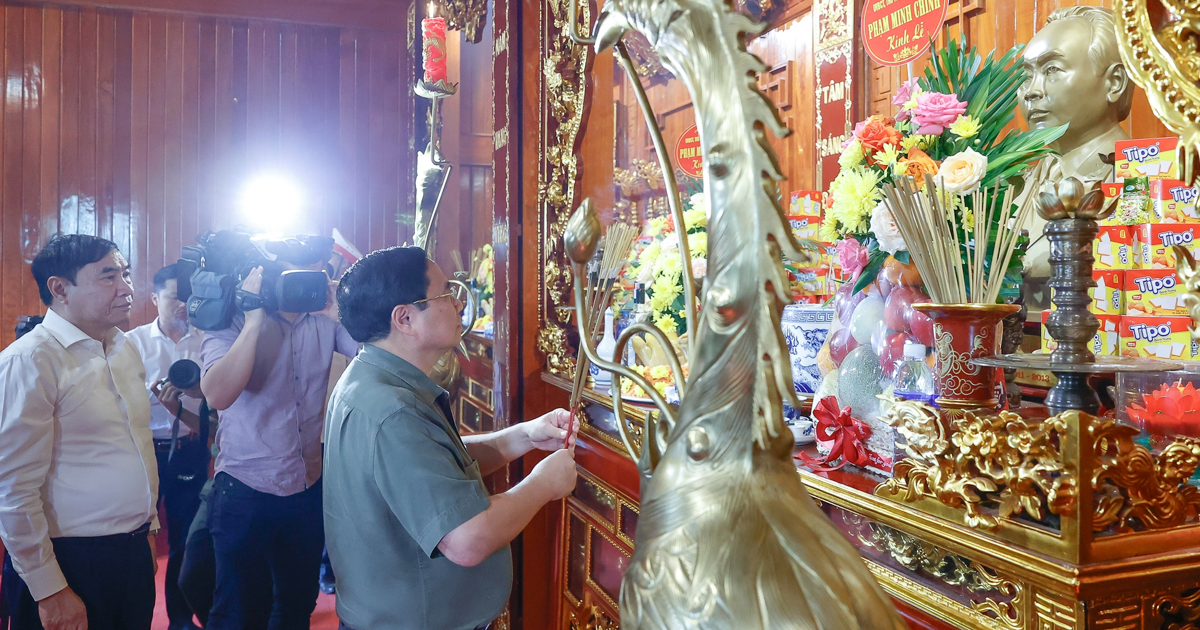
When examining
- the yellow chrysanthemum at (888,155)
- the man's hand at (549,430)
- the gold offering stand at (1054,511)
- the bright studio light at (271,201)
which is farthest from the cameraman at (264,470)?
the bright studio light at (271,201)

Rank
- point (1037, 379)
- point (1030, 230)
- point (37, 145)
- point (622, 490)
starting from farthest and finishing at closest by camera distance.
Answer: point (37, 145) → point (622, 490) → point (1030, 230) → point (1037, 379)

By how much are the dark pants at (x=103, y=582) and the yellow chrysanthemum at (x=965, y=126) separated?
2019 millimetres

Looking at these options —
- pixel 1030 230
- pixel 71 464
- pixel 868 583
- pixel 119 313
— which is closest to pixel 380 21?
pixel 119 313

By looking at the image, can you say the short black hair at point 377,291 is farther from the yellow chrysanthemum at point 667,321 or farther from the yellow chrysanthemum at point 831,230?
the yellow chrysanthemum at point 831,230

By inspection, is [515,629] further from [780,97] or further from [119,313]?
[780,97]

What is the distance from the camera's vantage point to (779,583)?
0.34 m

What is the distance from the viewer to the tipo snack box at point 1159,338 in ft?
3.16

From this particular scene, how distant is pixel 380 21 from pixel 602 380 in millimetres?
3410

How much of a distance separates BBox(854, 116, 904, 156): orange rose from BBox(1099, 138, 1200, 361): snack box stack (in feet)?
0.88

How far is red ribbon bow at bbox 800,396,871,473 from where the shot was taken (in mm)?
987

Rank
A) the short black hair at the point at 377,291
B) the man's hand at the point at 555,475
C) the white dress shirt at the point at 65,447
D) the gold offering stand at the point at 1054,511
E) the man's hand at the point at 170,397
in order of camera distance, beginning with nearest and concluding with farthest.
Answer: the gold offering stand at the point at 1054,511, the man's hand at the point at 555,475, the short black hair at the point at 377,291, the white dress shirt at the point at 65,447, the man's hand at the point at 170,397

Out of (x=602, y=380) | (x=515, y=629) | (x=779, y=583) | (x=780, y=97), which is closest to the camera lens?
(x=779, y=583)

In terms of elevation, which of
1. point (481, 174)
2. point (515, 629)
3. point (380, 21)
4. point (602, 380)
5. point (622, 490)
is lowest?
point (515, 629)

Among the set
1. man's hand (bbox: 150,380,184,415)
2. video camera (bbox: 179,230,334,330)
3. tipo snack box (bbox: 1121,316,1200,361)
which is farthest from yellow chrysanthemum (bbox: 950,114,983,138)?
man's hand (bbox: 150,380,184,415)
